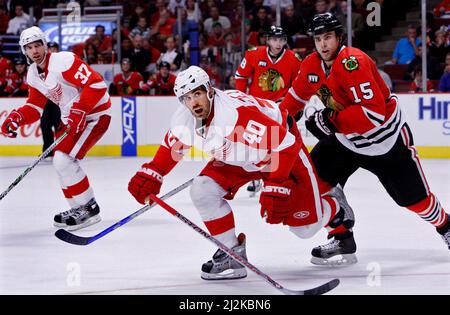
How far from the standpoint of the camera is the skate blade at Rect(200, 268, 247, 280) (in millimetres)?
3902

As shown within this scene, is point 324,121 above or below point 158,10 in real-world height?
below

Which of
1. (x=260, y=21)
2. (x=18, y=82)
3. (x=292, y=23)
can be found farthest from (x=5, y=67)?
(x=292, y=23)

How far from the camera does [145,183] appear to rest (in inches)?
152

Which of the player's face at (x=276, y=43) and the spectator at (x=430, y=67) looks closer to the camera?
the player's face at (x=276, y=43)

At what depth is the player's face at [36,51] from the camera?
5.37 meters

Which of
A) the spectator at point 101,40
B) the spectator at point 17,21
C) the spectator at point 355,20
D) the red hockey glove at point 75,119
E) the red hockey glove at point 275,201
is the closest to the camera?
the red hockey glove at point 275,201

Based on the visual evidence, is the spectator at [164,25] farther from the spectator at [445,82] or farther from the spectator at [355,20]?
the spectator at [445,82]

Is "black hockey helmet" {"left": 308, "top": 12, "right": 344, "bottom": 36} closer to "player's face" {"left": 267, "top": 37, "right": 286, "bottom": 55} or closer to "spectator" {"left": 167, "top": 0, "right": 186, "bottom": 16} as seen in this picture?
"player's face" {"left": 267, "top": 37, "right": 286, "bottom": 55}

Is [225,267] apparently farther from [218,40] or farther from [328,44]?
[218,40]

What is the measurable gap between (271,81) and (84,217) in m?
2.13

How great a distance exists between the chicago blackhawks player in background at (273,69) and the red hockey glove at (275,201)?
3.12 m

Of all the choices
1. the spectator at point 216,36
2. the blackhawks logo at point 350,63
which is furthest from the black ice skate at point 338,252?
the spectator at point 216,36

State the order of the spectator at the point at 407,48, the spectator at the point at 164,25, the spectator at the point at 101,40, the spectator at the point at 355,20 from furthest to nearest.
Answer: the spectator at the point at 164,25 < the spectator at the point at 101,40 < the spectator at the point at 355,20 < the spectator at the point at 407,48
